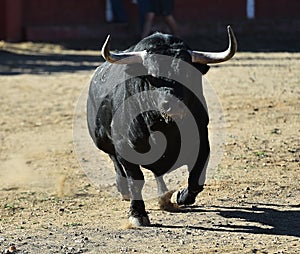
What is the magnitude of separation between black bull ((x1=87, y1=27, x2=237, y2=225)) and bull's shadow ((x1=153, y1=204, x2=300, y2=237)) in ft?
0.97

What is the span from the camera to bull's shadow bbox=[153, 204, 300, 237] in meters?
6.93

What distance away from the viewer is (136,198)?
7.23 m

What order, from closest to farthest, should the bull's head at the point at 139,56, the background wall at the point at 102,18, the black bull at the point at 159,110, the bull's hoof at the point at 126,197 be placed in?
the black bull at the point at 159,110 → the bull's head at the point at 139,56 → the bull's hoof at the point at 126,197 → the background wall at the point at 102,18

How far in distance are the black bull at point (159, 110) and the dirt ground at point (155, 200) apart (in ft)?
1.15

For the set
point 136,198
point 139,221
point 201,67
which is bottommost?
point 139,221

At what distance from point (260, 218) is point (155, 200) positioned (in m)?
1.07

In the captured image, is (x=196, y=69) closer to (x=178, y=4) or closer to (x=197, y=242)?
(x=197, y=242)

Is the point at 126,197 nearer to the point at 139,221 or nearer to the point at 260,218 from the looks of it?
the point at 139,221

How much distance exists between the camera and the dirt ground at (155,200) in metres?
6.70

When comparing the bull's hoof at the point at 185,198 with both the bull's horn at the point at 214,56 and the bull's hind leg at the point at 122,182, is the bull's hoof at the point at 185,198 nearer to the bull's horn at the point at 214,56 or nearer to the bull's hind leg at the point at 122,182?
the bull's hind leg at the point at 122,182

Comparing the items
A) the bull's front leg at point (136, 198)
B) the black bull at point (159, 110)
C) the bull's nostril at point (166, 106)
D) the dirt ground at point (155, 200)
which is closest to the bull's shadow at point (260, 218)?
the dirt ground at point (155, 200)

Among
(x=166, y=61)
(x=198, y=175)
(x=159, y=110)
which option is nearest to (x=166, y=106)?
(x=159, y=110)

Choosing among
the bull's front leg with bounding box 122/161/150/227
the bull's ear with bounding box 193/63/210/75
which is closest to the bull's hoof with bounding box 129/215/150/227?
the bull's front leg with bounding box 122/161/150/227

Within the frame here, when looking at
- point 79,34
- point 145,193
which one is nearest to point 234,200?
point 145,193
